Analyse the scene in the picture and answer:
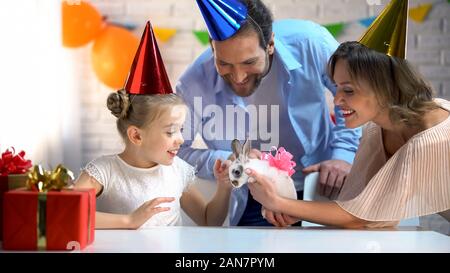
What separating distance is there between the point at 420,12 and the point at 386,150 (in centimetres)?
86

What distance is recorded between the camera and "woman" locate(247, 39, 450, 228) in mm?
1804

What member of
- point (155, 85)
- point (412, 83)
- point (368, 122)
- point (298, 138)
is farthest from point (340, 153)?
point (155, 85)

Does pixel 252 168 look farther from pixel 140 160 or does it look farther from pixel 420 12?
pixel 420 12

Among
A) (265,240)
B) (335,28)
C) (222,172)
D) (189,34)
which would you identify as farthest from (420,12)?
(265,240)

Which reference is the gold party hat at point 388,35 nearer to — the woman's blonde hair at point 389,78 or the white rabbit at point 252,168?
the woman's blonde hair at point 389,78

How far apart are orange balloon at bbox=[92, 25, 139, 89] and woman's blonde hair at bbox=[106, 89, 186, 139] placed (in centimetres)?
68

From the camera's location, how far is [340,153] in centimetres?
234

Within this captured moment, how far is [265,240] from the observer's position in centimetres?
155

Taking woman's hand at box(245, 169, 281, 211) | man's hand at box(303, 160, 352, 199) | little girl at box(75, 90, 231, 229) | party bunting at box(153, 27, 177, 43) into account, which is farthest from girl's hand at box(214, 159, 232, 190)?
party bunting at box(153, 27, 177, 43)

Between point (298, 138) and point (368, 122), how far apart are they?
1.19 ft

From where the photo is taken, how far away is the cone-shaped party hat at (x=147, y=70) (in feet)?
6.30

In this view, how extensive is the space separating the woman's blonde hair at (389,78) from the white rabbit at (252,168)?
1.09 ft

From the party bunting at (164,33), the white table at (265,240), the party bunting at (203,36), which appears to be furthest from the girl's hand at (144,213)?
the party bunting at (164,33)

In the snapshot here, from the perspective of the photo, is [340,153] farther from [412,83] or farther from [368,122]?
[412,83]
